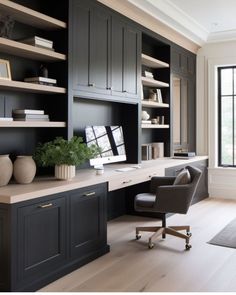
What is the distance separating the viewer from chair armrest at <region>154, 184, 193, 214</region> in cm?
381

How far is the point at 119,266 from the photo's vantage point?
334cm

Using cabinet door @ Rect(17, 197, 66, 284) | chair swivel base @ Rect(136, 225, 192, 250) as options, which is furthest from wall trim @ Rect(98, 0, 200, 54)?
chair swivel base @ Rect(136, 225, 192, 250)

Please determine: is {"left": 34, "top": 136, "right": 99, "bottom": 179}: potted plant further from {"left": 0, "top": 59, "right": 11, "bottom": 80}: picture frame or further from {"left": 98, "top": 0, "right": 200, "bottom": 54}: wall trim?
{"left": 98, "top": 0, "right": 200, "bottom": 54}: wall trim

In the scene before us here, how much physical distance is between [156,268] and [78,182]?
105cm

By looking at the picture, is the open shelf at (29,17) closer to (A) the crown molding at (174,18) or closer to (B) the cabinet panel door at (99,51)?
(B) the cabinet panel door at (99,51)

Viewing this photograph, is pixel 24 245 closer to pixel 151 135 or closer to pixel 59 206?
pixel 59 206

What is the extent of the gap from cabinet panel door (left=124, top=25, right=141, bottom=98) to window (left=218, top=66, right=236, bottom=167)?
258cm

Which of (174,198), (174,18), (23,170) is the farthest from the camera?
(174,18)

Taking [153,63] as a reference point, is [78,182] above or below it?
below

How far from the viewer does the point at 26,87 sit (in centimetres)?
321

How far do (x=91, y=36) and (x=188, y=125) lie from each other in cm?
326

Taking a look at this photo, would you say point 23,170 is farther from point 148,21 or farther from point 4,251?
point 148,21

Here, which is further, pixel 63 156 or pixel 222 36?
pixel 222 36

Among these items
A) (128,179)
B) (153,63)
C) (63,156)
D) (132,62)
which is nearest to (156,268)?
(128,179)
